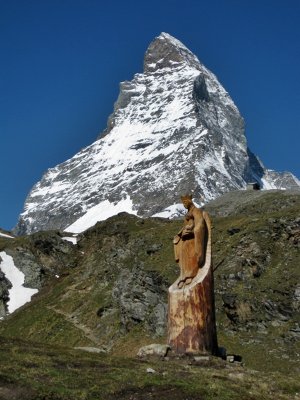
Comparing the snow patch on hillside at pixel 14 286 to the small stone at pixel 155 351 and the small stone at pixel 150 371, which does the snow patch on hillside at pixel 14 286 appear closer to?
the small stone at pixel 155 351

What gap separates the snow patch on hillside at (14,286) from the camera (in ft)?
257

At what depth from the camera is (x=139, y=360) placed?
25.2 meters

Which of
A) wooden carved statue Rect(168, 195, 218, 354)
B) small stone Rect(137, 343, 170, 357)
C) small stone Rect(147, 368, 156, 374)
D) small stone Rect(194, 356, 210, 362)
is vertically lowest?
small stone Rect(147, 368, 156, 374)

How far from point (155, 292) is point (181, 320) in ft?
76.3

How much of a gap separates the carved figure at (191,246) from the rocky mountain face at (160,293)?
36.7 ft

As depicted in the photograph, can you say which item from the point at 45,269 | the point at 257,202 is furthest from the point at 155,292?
the point at 257,202

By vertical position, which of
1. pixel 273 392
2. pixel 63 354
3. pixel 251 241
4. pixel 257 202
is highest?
pixel 257 202

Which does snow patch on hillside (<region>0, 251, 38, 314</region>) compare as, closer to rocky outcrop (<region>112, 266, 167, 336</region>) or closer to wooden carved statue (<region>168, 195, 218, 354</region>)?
rocky outcrop (<region>112, 266, 167, 336</region>)

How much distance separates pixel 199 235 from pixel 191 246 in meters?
0.59

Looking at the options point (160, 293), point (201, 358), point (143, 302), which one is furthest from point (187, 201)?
point (160, 293)

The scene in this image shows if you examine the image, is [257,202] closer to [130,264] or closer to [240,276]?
[130,264]

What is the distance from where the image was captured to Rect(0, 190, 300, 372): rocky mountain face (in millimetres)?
44750

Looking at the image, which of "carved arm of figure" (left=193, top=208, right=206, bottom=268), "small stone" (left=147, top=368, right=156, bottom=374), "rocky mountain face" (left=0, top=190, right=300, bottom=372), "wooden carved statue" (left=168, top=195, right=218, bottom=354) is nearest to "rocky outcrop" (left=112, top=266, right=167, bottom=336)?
"rocky mountain face" (left=0, top=190, right=300, bottom=372)

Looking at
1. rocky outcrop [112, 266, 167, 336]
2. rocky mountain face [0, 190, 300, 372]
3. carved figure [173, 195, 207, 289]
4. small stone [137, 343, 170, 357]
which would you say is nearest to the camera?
small stone [137, 343, 170, 357]
